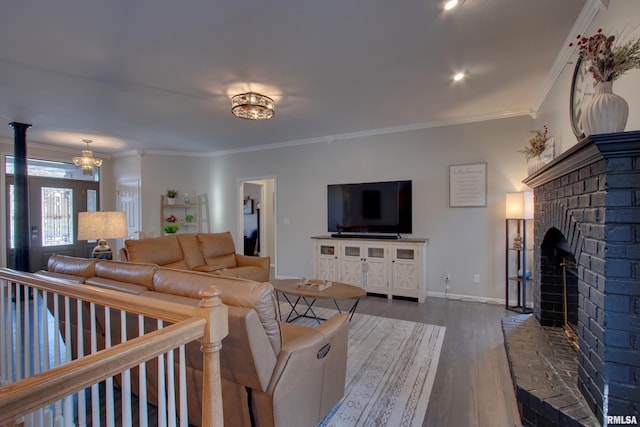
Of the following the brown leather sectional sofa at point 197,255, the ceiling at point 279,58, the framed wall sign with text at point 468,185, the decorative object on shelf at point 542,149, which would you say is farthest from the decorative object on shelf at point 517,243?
the brown leather sectional sofa at point 197,255

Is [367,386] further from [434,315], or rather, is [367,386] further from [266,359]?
[434,315]

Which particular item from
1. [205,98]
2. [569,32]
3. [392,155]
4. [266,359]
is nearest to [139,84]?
[205,98]

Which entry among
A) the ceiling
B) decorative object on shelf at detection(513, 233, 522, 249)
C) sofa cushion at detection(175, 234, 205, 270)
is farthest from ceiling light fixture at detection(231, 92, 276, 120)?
decorative object on shelf at detection(513, 233, 522, 249)

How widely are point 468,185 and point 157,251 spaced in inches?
171

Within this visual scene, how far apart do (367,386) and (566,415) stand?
1.16 meters

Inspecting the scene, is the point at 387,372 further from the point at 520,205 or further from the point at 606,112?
the point at 520,205

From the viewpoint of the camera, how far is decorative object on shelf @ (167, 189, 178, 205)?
248 inches

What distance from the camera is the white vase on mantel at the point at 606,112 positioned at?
148cm

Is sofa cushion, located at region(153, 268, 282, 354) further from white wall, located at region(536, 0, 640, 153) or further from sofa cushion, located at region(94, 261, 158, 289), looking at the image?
white wall, located at region(536, 0, 640, 153)

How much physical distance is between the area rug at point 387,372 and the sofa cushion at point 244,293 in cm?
86

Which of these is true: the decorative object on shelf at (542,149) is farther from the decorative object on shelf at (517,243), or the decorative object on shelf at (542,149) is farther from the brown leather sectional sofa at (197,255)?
the brown leather sectional sofa at (197,255)

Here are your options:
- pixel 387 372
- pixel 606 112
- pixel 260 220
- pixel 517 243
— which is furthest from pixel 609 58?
pixel 260 220

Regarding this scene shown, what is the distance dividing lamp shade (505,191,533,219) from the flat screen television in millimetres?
1317

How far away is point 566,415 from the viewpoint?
5.27ft
